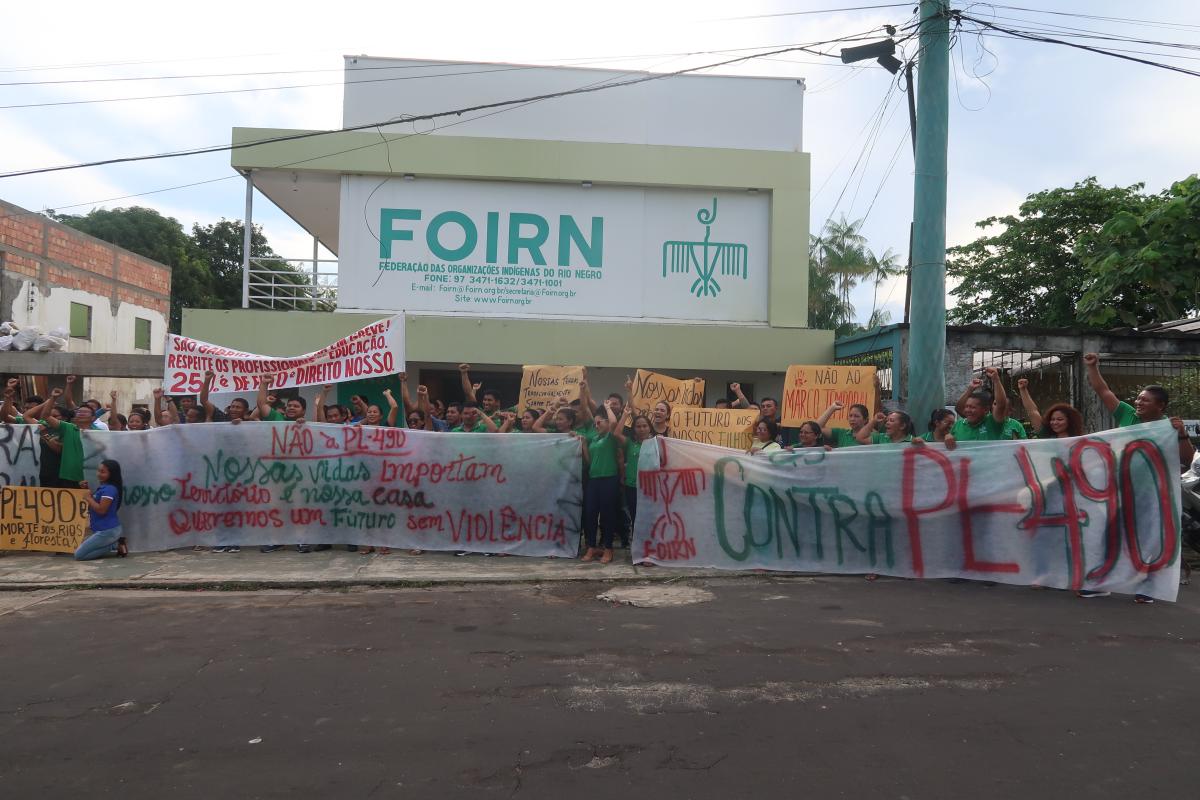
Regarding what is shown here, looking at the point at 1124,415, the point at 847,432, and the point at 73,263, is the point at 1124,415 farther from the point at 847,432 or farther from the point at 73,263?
the point at 73,263

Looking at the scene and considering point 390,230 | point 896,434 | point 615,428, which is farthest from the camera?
point 390,230

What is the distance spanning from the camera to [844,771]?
354 centimetres

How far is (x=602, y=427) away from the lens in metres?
8.40

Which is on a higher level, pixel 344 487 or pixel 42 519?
pixel 344 487

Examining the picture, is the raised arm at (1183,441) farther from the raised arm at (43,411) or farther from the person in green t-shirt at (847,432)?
the raised arm at (43,411)

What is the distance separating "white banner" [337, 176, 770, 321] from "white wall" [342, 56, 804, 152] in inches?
40.1

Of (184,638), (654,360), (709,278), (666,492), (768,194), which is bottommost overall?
(184,638)

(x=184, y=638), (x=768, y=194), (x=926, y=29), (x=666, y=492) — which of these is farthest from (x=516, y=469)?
(x=768, y=194)

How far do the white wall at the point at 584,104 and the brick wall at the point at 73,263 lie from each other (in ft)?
51.9

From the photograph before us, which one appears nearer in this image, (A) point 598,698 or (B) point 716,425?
(A) point 598,698

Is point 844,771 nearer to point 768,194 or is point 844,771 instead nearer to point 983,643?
point 983,643

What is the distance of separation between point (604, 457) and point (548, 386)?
2.85m

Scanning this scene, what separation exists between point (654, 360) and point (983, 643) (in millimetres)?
9083

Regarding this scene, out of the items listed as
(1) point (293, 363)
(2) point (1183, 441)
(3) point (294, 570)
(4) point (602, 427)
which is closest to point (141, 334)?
(1) point (293, 363)
